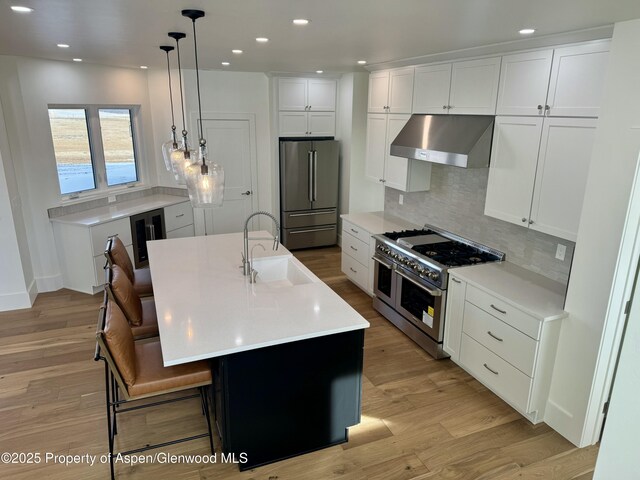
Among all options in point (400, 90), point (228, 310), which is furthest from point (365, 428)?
point (400, 90)

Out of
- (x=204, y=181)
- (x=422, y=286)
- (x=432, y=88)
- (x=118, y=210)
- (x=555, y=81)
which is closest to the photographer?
(x=204, y=181)

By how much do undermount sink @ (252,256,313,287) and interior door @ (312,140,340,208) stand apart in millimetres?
3057

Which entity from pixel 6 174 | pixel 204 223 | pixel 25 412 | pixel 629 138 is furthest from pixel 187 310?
pixel 204 223

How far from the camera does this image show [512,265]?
3760mm

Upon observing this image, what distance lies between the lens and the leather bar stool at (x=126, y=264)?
345cm

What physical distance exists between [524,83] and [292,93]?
12.7 ft

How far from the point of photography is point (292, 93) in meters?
6.38

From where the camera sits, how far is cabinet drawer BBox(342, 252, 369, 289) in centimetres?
514

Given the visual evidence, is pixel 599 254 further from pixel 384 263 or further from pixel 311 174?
pixel 311 174

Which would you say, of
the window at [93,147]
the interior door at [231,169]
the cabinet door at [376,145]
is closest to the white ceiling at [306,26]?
the cabinet door at [376,145]

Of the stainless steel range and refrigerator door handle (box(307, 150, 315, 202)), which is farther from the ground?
refrigerator door handle (box(307, 150, 315, 202))

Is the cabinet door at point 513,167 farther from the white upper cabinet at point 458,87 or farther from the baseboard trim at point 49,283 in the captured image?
the baseboard trim at point 49,283

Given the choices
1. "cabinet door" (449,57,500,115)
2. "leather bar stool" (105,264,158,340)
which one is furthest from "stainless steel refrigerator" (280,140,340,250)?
"leather bar stool" (105,264,158,340)

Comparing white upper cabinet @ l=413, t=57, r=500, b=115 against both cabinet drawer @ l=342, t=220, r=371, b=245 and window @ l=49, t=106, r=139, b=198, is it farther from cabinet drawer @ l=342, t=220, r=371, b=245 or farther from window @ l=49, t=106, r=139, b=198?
window @ l=49, t=106, r=139, b=198
